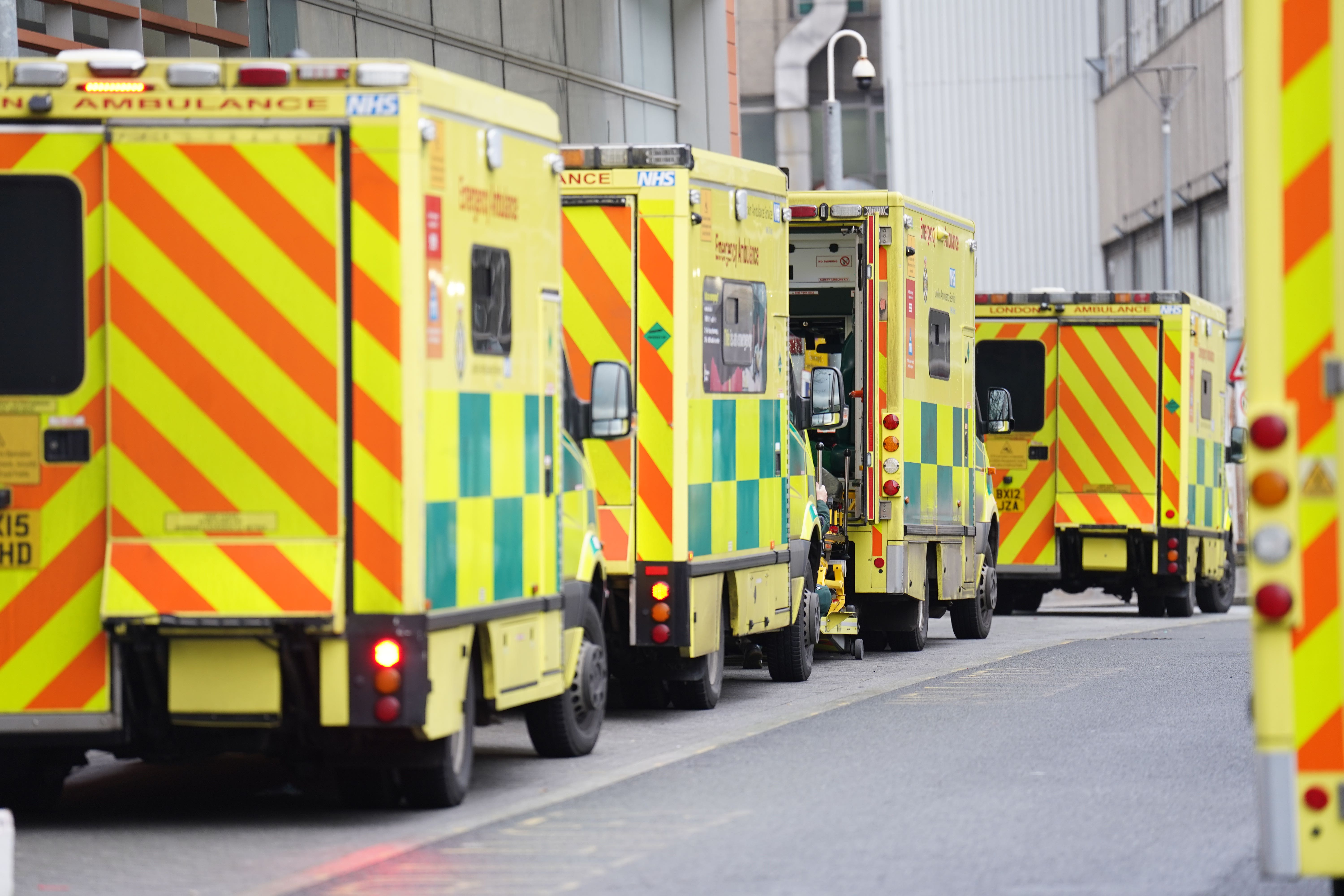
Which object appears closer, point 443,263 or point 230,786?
point 443,263

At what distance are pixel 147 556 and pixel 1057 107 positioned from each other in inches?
1891

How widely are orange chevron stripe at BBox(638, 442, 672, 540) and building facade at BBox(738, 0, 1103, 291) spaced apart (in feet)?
137

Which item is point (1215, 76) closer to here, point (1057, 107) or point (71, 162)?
point (1057, 107)

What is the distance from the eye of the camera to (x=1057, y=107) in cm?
5434

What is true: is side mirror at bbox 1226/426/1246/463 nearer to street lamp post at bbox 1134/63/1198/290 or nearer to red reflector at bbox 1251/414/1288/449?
street lamp post at bbox 1134/63/1198/290

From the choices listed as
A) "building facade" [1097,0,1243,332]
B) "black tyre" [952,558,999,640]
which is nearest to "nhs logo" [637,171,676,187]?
"black tyre" [952,558,999,640]

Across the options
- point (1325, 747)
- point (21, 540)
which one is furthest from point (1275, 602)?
point (21, 540)

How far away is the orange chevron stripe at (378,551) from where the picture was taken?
27.7 feet

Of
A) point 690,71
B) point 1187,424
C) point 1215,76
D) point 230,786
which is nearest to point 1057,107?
point 1215,76

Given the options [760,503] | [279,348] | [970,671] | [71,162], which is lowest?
[970,671]

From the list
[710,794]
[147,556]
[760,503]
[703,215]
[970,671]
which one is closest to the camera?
[147,556]

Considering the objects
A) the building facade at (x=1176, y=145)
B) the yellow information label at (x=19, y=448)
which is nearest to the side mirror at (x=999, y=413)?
the yellow information label at (x=19, y=448)

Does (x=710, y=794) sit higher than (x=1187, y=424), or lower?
lower

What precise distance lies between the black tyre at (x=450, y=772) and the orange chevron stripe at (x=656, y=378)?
3642mm
